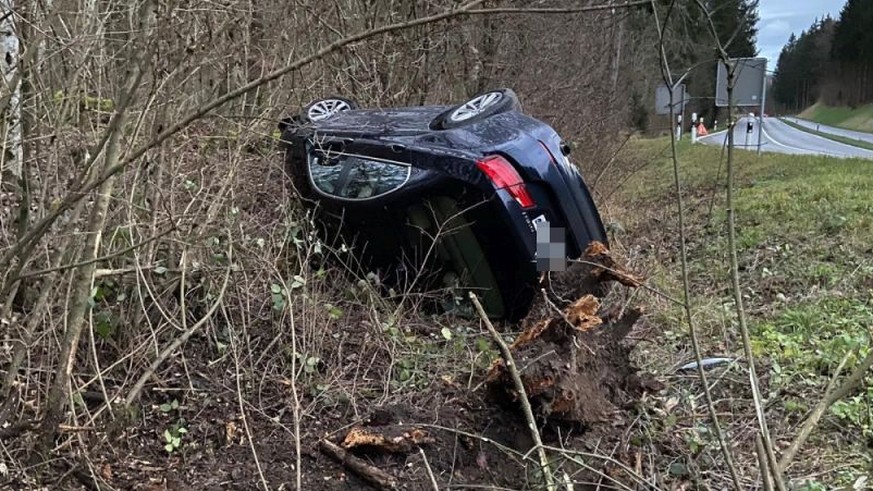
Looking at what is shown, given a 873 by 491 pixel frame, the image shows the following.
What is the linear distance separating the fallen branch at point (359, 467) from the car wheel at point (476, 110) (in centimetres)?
232

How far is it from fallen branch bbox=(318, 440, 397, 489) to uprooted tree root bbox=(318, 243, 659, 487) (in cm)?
2

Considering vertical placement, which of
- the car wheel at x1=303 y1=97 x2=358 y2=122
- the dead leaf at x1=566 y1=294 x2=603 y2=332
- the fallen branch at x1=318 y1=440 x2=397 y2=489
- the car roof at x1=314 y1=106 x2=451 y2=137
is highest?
the car wheel at x1=303 y1=97 x2=358 y2=122

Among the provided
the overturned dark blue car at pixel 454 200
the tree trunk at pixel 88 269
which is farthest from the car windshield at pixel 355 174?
Answer: the tree trunk at pixel 88 269

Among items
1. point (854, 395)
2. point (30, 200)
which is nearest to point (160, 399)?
point (30, 200)

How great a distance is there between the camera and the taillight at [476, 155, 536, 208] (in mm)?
4113

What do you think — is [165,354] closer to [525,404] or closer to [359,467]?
[359,467]

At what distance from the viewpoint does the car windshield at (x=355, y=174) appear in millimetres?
4379

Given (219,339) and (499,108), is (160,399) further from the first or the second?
(499,108)

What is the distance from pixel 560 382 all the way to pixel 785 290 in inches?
151

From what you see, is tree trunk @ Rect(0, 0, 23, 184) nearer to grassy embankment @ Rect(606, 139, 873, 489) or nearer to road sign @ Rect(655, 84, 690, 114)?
road sign @ Rect(655, 84, 690, 114)

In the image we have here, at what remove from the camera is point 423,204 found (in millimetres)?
4309

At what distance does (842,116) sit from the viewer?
52.9 metres

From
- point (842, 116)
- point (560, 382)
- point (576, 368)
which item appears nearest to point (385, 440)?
point (560, 382)

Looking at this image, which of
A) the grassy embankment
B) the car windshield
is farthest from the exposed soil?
the car windshield
